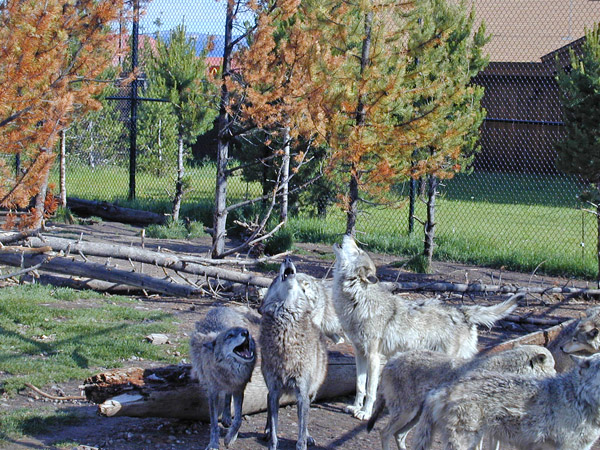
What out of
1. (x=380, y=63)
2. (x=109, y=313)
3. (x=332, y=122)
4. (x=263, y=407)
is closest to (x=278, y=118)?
(x=332, y=122)

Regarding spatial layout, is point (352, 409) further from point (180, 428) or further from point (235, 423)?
point (180, 428)

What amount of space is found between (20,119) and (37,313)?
8.26 feet

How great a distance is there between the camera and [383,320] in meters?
6.74

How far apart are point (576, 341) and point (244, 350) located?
3.48m

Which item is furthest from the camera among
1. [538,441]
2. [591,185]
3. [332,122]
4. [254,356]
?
[591,185]

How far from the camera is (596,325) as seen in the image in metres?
7.00

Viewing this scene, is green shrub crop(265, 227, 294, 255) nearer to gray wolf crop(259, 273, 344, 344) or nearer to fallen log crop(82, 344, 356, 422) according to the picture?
gray wolf crop(259, 273, 344, 344)

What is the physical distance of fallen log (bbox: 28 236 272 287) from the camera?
886 centimetres

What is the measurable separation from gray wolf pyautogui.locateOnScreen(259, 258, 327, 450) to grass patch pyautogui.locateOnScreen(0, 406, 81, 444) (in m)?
1.59

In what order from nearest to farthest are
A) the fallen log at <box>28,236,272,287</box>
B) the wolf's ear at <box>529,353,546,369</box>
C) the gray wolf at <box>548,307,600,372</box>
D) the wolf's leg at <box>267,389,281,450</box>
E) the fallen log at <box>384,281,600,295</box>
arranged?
the wolf's leg at <box>267,389,281,450</box>, the wolf's ear at <box>529,353,546,369</box>, the gray wolf at <box>548,307,600,372</box>, the fallen log at <box>28,236,272,287</box>, the fallen log at <box>384,281,600,295</box>

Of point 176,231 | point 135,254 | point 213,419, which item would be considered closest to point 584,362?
point 213,419

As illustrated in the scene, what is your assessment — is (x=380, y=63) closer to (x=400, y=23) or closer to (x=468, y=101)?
(x=400, y=23)

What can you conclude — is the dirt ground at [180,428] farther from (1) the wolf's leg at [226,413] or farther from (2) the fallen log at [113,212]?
(2) the fallen log at [113,212]

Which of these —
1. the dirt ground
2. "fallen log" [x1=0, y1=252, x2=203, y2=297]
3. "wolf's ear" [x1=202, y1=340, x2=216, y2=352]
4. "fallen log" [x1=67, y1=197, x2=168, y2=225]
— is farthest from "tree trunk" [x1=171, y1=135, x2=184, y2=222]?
"wolf's ear" [x1=202, y1=340, x2=216, y2=352]
